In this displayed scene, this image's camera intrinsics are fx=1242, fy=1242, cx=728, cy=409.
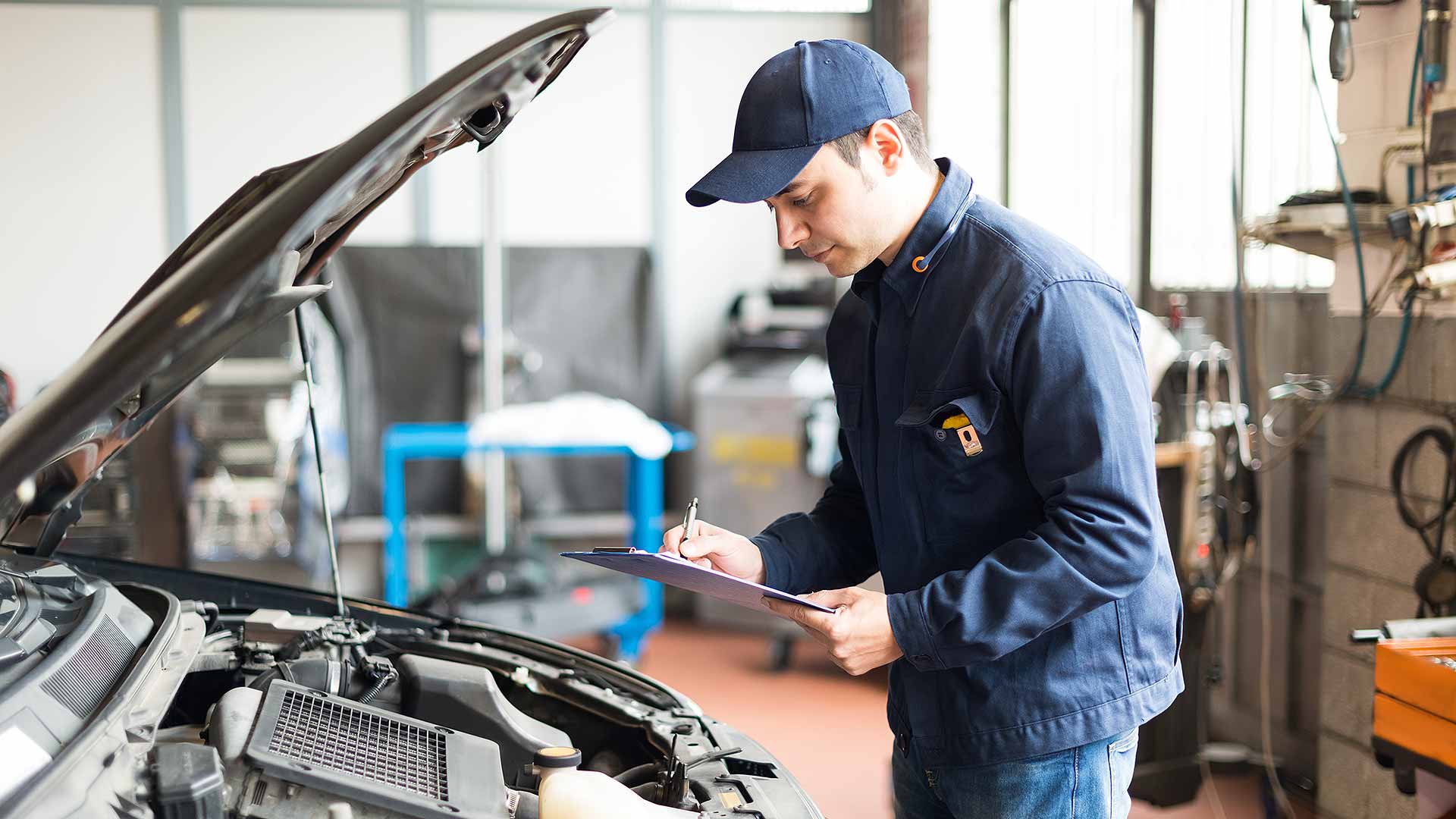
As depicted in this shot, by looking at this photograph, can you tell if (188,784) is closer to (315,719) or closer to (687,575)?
(315,719)

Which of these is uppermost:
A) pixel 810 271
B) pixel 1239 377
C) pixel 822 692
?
pixel 810 271

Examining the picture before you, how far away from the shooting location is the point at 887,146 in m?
1.44

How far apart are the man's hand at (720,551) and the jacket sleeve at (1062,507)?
0.32m

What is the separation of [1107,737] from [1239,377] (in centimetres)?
227

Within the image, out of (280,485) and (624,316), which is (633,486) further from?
(280,485)

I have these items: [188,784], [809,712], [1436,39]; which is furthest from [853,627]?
[809,712]

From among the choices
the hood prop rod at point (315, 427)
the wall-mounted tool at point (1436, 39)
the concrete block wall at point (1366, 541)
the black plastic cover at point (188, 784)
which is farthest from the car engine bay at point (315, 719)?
the wall-mounted tool at point (1436, 39)

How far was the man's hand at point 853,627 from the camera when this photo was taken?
1347 mm

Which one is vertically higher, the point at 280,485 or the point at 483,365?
the point at 483,365

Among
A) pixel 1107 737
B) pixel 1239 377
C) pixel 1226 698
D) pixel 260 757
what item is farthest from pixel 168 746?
pixel 1226 698

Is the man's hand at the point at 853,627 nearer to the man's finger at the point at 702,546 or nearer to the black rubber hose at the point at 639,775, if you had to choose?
the man's finger at the point at 702,546

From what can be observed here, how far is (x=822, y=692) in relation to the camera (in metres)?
4.45

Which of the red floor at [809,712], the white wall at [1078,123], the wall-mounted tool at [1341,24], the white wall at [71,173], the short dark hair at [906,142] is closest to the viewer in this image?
the short dark hair at [906,142]

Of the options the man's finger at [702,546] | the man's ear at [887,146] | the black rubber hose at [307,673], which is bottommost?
the black rubber hose at [307,673]
